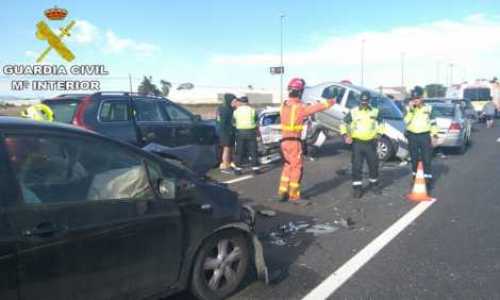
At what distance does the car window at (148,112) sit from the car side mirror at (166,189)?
219 inches

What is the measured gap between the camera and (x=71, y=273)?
3.21m

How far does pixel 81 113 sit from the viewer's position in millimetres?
8336

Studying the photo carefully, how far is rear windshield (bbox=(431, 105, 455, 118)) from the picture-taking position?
14802mm

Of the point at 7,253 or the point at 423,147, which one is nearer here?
the point at 7,253

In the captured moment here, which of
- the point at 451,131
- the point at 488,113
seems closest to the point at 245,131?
the point at 451,131

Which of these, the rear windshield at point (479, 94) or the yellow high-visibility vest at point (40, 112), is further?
the rear windshield at point (479, 94)

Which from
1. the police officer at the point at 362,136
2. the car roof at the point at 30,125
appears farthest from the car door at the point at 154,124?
the car roof at the point at 30,125

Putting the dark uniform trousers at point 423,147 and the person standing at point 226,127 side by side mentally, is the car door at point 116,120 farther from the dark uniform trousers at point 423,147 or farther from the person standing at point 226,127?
the dark uniform trousers at point 423,147

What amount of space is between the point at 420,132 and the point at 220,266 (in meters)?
6.16

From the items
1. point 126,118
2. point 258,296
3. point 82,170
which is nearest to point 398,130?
point 126,118

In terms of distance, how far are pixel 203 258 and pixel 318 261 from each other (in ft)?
5.21

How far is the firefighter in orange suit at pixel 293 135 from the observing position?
7789 millimetres

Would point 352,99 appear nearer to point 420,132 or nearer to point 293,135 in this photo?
point 420,132

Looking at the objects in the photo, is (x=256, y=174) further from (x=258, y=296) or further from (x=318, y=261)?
(x=258, y=296)
